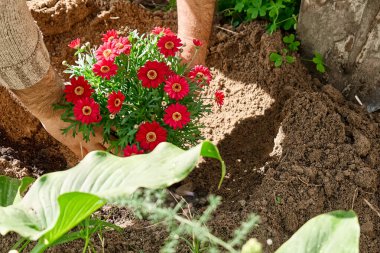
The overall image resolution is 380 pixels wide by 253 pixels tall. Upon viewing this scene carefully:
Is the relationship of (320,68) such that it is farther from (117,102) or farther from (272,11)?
(117,102)

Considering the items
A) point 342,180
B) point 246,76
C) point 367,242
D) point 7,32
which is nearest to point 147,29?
point 246,76

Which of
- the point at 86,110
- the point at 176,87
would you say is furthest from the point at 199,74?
the point at 86,110

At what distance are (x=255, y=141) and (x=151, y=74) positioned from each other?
0.58 m

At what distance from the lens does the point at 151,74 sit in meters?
1.65

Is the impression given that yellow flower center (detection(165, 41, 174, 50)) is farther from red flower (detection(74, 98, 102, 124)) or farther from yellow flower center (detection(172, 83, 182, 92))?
red flower (detection(74, 98, 102, 124))

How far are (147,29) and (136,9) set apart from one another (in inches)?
3.9

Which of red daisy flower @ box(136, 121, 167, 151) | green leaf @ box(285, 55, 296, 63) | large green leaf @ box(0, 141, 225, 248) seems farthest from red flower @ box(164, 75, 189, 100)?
green leaf @ box(285, 55, 296, 63)

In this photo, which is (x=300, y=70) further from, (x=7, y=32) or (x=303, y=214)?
(x=7, y=32)

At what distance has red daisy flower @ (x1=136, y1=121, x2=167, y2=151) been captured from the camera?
1.66 m

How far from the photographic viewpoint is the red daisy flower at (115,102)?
1632mm

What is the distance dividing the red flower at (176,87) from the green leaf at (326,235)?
66cm

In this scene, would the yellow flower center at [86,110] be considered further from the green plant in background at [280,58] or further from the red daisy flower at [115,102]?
the green plant in background at [280,58]

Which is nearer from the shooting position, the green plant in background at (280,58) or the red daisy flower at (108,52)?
the red daisy flower at (108,52)

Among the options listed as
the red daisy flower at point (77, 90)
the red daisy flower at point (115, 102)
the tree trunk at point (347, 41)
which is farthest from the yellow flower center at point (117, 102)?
the tree trunk at point (347, 41)
